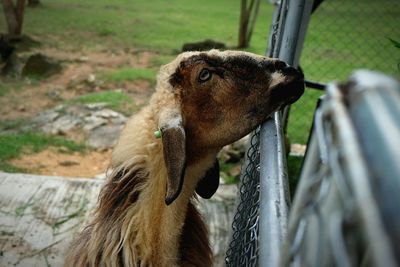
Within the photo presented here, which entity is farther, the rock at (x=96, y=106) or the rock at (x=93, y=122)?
the rock at (x=96, y=106)

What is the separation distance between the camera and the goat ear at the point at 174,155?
7.20 feet

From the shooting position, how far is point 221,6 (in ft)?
69.8

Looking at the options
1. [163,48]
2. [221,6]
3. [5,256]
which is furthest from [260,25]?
[5,256]

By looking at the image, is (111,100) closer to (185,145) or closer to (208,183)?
(208,183)

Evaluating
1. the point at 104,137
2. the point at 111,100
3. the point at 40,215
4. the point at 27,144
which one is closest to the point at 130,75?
the point at 111,100

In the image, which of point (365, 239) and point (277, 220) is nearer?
point (365, 239)

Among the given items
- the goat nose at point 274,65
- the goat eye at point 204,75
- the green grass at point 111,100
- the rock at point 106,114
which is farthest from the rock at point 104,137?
the goat nose at point 274,65

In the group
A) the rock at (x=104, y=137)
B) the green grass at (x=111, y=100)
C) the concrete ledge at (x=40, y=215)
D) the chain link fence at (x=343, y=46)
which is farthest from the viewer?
the chain link fence at (x=343, y=46)

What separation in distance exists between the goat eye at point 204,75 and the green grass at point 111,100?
626cm

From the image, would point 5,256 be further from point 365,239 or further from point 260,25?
point 260,25

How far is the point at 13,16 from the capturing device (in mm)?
12773

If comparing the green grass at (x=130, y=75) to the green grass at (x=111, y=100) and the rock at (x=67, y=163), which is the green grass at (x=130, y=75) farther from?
the rock at (x=67, y=163)

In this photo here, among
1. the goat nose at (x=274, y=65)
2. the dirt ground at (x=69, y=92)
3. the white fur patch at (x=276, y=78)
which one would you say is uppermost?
the goat nose at (x=274, y=65)

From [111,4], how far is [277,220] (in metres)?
20.7
